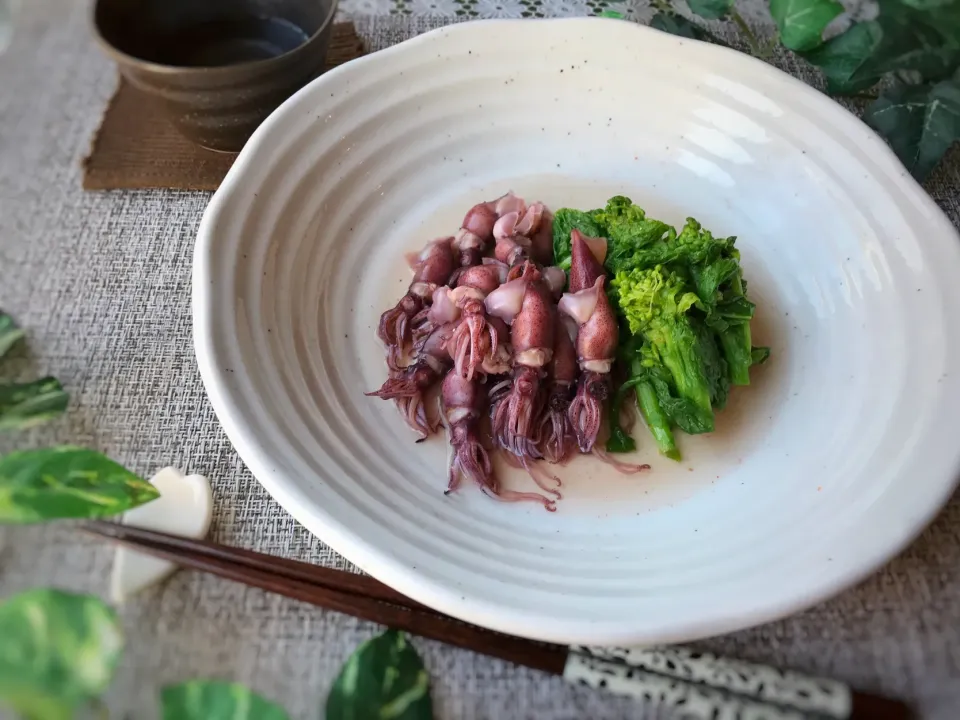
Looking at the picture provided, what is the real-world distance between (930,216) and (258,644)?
52.8 inches

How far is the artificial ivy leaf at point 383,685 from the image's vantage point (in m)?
0.91

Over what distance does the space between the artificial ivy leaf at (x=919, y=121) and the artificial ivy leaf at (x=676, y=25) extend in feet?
1.51

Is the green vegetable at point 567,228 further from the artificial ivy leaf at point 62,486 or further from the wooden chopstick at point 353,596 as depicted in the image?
the artificial ivy leaf at point 62,486

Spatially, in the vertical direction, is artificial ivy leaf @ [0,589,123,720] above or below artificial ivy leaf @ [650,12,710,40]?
below

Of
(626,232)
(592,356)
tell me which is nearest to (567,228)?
(626,232)

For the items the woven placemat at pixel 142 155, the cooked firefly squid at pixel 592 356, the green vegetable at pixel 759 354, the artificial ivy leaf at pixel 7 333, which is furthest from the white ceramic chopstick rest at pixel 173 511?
the green vegetable at pixel 759 354

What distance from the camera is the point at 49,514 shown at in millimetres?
789

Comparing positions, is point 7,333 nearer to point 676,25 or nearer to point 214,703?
point 214,703

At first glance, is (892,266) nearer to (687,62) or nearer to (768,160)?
(768,160)

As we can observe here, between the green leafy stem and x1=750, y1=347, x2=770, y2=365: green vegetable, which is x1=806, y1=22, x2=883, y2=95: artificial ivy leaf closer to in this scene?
x1=750, y1=347, x2=770, y2=365: green vegetable

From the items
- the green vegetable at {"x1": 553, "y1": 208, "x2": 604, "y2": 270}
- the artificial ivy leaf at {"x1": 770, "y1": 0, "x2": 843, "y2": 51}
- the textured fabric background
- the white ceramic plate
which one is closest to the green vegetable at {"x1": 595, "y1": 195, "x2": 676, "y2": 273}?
the green vegetable at {"x1": 553, "y1": 208, "x2": 604, "y2": 270}

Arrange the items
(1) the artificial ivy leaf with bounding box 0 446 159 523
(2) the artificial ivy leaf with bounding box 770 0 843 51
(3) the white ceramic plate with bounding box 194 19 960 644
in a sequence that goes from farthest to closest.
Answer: (2) the artificial ivy leaf with bounding box 770 0 843 51, (3) the white ceramic plate with bounding box 194 19 960 644, (1) the artificial ivy leaf with bounding box 0 446 159 523

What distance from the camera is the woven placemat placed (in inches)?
66.9

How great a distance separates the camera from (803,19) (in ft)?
5.00
